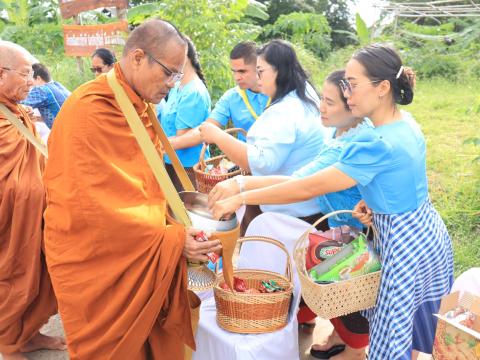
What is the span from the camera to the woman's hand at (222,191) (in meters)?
2.71

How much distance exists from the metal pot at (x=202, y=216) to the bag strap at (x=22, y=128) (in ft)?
3.77

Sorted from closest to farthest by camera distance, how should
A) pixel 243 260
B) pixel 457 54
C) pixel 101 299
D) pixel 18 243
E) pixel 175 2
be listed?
pixel 101 299 → pixel 243 260 → pixel 18 243 → pixel 175 2 → pixel 457 54

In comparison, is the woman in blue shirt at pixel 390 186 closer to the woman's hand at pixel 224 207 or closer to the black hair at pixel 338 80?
the woman's hand at pixel 224 207

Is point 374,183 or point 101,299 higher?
point 374,183

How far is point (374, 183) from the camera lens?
250 centimetres

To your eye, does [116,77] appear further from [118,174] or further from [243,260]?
[243,260]

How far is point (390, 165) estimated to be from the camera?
2.43 metres

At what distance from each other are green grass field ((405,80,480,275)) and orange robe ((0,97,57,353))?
316 cm

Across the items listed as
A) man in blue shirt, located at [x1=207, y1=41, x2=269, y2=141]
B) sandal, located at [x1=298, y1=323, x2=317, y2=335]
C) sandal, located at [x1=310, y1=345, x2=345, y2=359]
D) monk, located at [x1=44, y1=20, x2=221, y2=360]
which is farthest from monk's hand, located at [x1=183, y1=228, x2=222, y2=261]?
man in blue shirt, located at [x1=207, y1=41, x2=269, y2=141]

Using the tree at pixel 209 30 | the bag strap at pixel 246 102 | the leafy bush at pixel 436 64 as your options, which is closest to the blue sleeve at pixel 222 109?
the bag strap at pixel 246 102

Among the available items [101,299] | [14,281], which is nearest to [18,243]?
[14,281]

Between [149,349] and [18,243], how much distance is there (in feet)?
4.00

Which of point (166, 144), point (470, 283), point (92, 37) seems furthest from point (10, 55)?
point (92, 37)

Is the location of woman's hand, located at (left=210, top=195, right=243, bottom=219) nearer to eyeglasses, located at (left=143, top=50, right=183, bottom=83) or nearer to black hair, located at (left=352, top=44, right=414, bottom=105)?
eyeglasses, located at (left=143, top=50, right=183, bottom=83)
